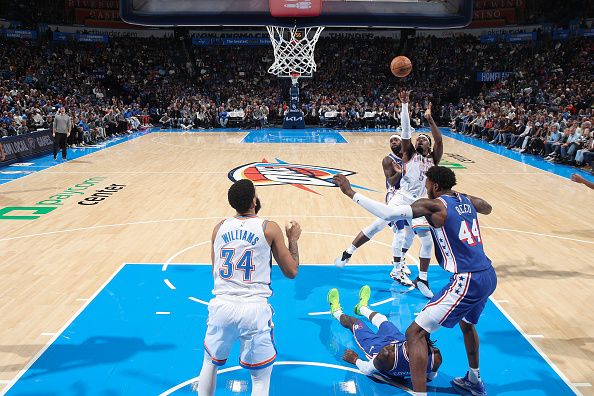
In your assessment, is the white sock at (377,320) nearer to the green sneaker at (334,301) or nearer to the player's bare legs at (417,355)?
the green sneaker at (334,301)

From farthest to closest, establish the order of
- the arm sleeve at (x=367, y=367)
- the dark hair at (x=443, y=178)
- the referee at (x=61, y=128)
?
the referee at (x=61, y=128) → the arm sleeve at (x=367, y=367) → the dark hair at (x=443, y=178)

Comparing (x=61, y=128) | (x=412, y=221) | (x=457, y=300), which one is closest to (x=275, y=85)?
(x=61, y=128)

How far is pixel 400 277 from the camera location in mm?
6582

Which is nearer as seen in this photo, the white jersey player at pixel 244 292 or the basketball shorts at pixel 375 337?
the white jersey player at pixel 244 292

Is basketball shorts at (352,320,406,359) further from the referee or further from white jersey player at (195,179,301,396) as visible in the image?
the referee

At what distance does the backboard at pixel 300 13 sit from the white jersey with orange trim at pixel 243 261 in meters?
4.63

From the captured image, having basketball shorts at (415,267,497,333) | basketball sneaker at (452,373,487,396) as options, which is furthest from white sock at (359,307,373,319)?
basketball shorts at (415,267,497,333)

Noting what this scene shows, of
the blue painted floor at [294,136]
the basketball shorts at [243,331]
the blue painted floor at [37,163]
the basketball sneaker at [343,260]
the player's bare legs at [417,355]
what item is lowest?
the blue painted floor at [37,163]

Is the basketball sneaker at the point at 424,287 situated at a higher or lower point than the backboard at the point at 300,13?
lower

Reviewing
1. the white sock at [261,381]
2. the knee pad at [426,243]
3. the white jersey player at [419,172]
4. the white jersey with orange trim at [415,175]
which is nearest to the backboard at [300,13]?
the white jersey player at [419,172]

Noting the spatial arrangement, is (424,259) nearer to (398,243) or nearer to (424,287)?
(424,287)

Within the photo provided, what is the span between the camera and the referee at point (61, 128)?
1520 centimetres

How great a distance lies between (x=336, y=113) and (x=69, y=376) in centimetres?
2423

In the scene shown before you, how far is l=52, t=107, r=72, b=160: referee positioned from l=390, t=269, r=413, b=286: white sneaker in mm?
11867
